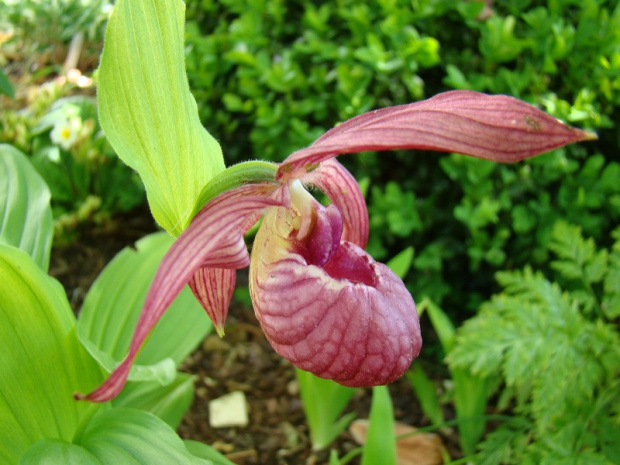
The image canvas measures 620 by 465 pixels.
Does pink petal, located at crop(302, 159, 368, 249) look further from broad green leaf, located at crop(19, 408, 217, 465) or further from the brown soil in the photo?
the brown soil

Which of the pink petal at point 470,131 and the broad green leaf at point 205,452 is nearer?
the pink petal at point 470,131

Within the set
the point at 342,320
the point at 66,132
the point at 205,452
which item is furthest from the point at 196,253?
the point at 66,132

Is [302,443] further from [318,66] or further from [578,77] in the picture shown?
[578,77]

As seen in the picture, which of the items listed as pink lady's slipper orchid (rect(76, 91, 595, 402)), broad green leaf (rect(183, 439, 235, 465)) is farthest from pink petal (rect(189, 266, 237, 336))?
broad green leaf (rect(183, 439, 235, 465))

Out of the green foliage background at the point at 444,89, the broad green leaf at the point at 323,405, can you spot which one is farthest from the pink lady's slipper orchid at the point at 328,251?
the green foliage background at the point at 444,89

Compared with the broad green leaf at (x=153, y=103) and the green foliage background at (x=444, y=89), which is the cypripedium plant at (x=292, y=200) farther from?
the green foliage background at (x=444, y=89)

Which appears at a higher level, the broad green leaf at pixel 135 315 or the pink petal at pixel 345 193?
the pink petal at pixel 345 193

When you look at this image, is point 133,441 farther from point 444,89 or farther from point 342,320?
point 444,89
